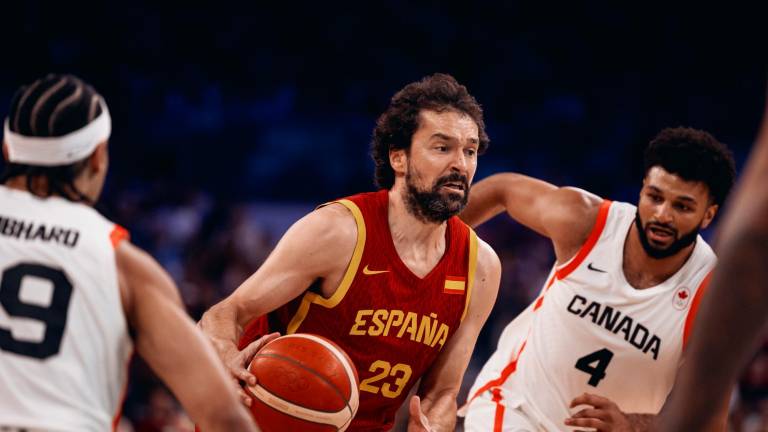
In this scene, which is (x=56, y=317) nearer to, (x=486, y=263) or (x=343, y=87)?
(x=486, y=263)

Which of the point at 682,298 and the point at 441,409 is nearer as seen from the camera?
the point at 441,409

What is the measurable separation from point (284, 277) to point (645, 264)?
180cm

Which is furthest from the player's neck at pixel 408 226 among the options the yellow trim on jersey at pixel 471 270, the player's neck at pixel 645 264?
the player's neck at pixel 645 264

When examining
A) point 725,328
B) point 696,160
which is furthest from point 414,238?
point 725,328

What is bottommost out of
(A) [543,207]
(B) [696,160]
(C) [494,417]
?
(C) [494,417]

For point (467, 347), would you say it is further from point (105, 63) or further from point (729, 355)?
point (105, 63)

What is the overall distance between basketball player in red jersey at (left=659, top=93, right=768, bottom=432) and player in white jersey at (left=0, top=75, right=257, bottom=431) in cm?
130

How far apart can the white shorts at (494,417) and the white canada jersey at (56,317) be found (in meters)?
2.39

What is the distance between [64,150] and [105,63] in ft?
28.5

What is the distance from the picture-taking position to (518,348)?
4652 millimetres

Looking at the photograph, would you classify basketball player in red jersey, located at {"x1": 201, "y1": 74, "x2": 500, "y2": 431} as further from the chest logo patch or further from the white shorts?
the chest logo patch

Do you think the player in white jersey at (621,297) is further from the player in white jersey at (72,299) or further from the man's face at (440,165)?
the player in white jersey at (72,299)

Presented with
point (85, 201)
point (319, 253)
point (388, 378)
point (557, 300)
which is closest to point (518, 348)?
point (557, 300)

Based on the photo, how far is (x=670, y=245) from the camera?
4.30 meters
